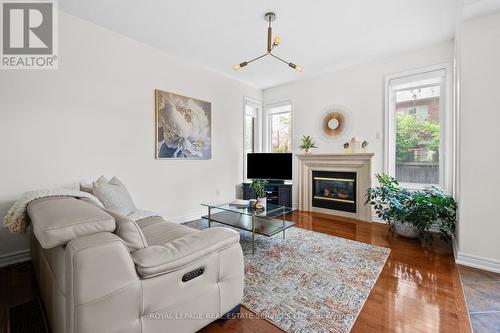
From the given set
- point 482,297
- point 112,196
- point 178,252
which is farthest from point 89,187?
point 482,297

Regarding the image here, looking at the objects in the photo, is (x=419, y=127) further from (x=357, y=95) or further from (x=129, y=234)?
(x=129, y=234)

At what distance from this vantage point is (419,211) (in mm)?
2859

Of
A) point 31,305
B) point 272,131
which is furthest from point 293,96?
point 31,305

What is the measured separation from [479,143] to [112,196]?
3.71m

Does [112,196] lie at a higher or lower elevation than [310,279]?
higher

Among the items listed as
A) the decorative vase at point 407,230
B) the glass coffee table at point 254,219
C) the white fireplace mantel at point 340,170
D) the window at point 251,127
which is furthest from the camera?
the window at point 251,127

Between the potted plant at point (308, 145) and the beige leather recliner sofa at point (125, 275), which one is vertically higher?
the potted plant at point (308, 145)

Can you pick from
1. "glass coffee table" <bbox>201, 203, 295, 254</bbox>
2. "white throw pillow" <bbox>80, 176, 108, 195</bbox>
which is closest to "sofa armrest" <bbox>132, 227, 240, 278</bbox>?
"glass coffee table" <bbox>201, 203, 295, 254</bbox>

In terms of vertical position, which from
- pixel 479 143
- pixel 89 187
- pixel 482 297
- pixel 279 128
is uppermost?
pixel 279 128

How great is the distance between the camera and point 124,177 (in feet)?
10.2

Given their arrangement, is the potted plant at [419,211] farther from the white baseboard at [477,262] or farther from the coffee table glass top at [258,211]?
the coffee table glass top at [258,211]

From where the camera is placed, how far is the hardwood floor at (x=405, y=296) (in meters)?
1.51

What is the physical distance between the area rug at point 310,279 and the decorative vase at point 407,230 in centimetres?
65

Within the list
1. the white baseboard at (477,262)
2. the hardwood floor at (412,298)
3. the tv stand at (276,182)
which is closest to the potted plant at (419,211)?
the hardwood floor at (412,298)
